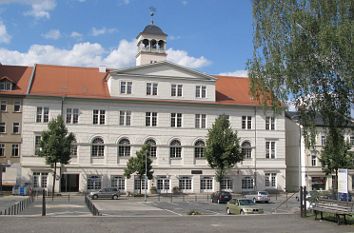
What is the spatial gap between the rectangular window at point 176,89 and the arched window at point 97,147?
37.6 feet

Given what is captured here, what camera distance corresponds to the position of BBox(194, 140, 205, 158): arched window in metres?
66.5

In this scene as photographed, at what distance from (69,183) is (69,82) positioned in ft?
44.1

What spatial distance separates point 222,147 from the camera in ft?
199

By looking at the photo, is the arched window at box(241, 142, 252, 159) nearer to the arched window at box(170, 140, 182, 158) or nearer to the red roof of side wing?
the arched window at box(170, 140, 182, 158)

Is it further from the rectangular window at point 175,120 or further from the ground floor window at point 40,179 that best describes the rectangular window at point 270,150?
the ground floor window at point 40,179

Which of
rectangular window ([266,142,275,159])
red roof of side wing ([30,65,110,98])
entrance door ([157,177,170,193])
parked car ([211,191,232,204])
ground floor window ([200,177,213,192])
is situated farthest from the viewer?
rectangular window ([266,142,275,159])

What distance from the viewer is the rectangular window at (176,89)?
6631 cm

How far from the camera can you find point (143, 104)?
6481 centimetres

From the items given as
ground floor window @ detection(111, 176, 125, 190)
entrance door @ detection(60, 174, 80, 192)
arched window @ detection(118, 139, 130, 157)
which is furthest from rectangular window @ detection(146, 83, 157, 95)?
entrance door @ detection(60, 174, 80, 192)

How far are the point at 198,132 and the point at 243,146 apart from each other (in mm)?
6832

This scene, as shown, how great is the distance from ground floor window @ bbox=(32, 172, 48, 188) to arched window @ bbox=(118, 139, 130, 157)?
958cm

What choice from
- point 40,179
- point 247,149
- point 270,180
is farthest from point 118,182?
point 270,180

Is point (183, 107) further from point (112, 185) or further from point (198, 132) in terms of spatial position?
point (112, 185)

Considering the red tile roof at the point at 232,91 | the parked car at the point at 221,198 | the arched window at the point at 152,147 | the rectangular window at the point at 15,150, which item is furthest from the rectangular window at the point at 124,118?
the parked car at the point at 221,198
